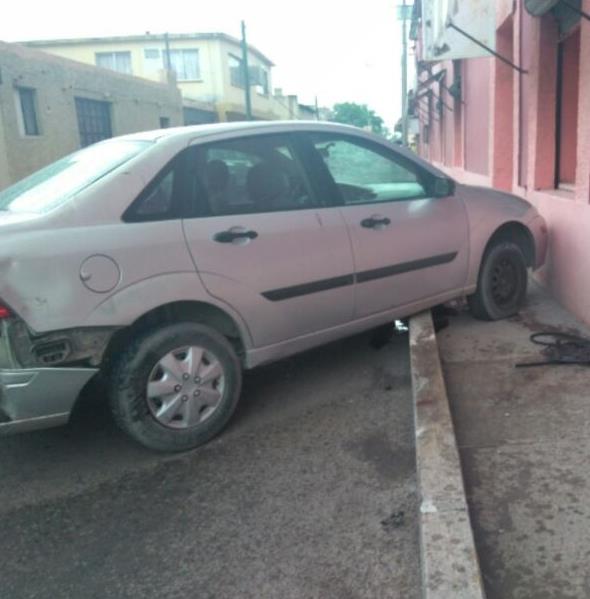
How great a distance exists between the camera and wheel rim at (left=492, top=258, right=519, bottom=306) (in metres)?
5.34

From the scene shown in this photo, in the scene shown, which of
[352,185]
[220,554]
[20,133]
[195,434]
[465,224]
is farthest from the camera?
[20,133]

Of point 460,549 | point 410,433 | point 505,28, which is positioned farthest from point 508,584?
point 505,28

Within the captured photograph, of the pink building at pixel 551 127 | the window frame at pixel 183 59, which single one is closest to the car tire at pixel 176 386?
the pink building at pixel 551 127

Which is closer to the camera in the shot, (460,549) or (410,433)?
(460,549)

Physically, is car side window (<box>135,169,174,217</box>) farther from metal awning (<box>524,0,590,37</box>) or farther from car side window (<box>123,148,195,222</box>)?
metal awning (<box>524,0,590,37</box>)

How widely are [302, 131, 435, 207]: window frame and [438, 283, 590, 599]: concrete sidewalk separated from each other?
3.89 feet

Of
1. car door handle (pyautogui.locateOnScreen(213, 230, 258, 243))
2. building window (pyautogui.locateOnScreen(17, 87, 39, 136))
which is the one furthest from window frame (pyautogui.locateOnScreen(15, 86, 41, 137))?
car door handle (pyautogui.locateOnScreen(213, 230, 258, 243))

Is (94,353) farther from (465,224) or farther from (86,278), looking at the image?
(465,224)

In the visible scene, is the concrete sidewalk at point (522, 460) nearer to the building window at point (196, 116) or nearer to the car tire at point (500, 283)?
the car tire at point (500, 283)

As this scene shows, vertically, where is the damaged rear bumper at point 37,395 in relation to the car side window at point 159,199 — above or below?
below

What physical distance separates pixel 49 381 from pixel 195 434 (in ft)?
2.82

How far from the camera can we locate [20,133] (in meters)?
19.0

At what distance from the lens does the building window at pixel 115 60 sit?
3753cm

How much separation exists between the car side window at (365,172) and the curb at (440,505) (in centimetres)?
127
